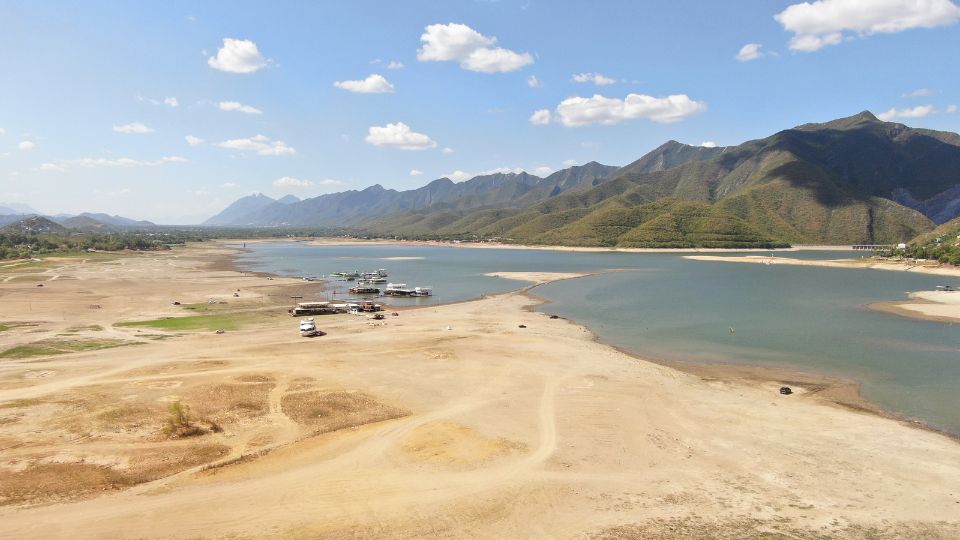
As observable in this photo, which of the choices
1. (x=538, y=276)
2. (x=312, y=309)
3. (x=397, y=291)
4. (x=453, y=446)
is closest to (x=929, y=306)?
(x=538, y=276)

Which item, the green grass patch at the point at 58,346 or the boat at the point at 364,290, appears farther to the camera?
the boat at the point at 364,290

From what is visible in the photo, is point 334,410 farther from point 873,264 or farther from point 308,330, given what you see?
point 873,264

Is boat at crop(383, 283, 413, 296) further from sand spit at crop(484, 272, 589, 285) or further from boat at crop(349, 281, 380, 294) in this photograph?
sand spit at crop(484, 272, 589, 285)

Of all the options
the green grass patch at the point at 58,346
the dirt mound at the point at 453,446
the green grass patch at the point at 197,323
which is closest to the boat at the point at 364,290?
the green grass patch at the point at 197,323

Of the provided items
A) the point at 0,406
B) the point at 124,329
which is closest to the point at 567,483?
the point at 0,406

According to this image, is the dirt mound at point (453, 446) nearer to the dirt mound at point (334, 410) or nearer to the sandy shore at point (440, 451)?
the sandy shore at point (440, 451)

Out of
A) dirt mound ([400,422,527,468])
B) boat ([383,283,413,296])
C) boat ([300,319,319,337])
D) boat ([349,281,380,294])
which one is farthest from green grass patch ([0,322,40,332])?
dirt mound ([400,422,527,468])
